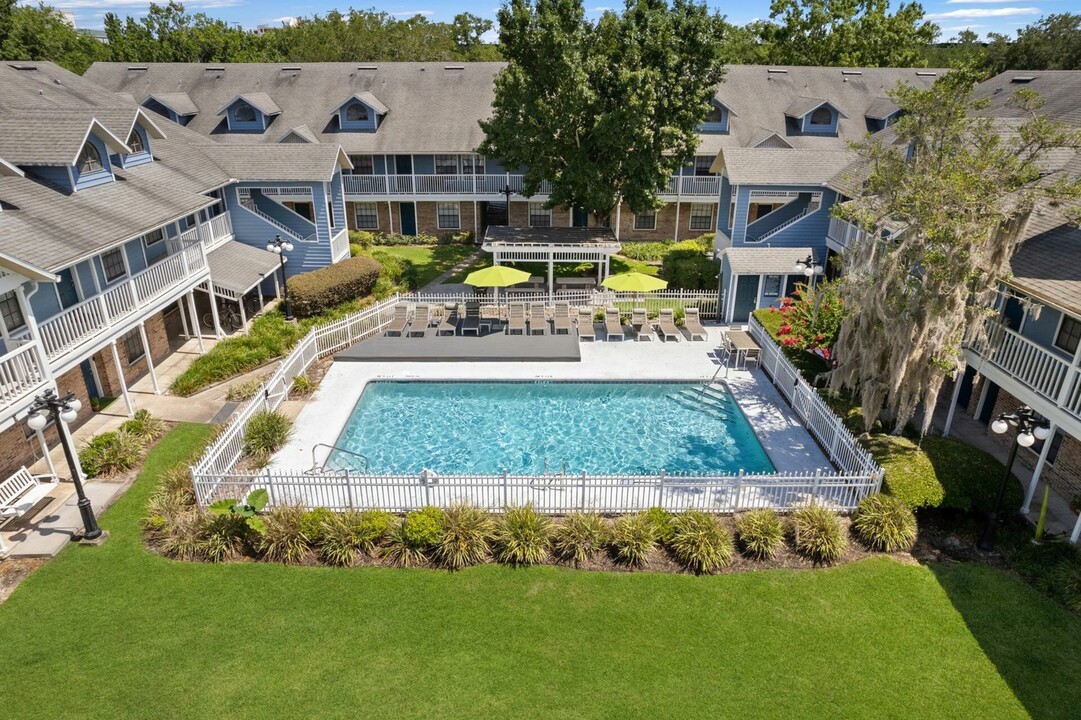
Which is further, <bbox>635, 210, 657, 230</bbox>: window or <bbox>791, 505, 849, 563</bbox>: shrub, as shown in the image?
<bbox>635, 210, 657, 230</bbox>: window

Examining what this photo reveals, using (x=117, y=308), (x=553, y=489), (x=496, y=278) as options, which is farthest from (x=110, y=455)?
(x=496, y=278)

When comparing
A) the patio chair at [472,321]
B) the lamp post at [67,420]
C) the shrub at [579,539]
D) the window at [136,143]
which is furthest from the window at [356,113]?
the shrub at [579,539]

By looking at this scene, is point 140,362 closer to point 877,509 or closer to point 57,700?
point 57,700

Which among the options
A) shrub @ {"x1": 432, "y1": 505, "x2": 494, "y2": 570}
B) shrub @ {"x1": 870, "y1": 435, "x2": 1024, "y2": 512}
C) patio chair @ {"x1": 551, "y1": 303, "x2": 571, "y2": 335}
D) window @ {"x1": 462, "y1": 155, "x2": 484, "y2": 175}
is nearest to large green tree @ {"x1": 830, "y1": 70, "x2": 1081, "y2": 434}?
shrub @ {"x1": 870, "y1": 435, "x2": 1024, "y2": 512}

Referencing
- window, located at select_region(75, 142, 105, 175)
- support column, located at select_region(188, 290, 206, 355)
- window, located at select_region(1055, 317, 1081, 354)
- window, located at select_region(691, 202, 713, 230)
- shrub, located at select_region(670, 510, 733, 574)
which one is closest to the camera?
shrub, located at select_region(670, 510, 733, 574)

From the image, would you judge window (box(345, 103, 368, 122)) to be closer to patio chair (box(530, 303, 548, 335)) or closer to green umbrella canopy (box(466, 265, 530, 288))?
green umbrella canopy (box(466, 265, 530, 288))
